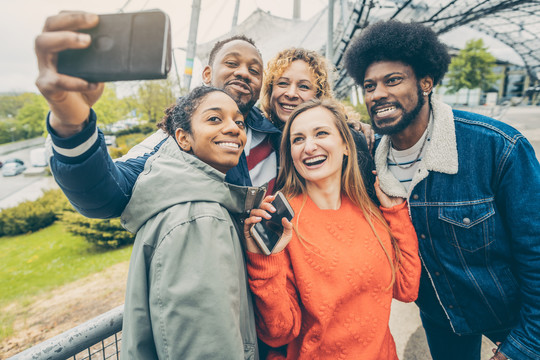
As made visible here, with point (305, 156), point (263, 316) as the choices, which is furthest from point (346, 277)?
point (305, 156)

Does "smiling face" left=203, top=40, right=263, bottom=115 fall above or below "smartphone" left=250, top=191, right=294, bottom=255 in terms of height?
above

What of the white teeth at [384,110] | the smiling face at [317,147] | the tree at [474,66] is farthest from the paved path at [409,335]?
the tree at [474,66]

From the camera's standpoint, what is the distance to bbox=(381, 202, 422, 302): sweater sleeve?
6.11 ft

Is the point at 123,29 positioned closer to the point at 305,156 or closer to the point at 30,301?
the point at 305,156

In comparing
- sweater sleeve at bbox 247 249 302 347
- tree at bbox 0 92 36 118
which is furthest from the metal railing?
tree at bbox 0 92 36 118

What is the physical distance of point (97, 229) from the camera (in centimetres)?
776

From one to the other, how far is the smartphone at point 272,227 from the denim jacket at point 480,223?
89 centimetres

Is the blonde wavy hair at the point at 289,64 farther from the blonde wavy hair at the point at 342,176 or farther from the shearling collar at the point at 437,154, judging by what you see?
the shearling collar at the point at 437,154

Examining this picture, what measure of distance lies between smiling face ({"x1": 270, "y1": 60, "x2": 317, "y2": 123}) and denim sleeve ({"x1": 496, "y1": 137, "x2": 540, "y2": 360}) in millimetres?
1605

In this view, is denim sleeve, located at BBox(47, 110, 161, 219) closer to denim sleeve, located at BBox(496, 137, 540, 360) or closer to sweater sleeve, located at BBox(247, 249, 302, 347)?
sweater sleeve, located at BBox(247, 249, 302, 347)

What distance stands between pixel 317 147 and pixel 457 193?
0.96 m

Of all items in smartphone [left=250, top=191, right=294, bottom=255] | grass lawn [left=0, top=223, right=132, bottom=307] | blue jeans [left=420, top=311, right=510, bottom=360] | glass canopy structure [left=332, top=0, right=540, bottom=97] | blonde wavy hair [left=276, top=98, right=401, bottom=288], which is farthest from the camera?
glass canopy structure [left=332, top=0, right=540, bottom=97]

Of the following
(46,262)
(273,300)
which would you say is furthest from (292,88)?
(46,262)

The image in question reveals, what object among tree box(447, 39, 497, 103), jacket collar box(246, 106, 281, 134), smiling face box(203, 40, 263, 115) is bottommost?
jacket collar box(246, 106, 281, 134)
